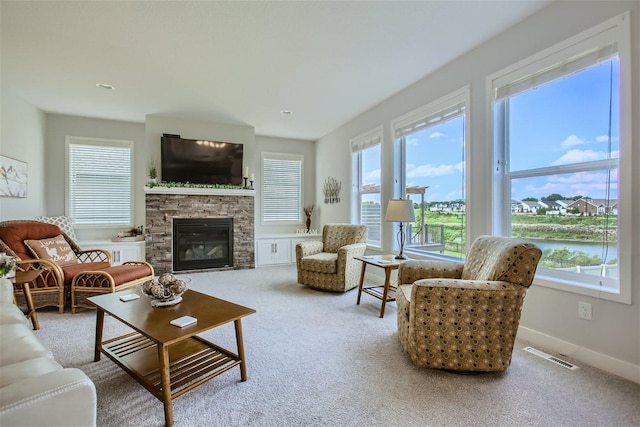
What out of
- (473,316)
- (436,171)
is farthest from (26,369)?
(436,171)

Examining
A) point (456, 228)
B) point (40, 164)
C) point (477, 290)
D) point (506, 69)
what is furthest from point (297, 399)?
point (40, 164)

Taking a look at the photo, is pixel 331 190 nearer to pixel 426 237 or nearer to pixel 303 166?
pixel 303 166

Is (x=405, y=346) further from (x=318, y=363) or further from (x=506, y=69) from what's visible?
(x=506, y=69)

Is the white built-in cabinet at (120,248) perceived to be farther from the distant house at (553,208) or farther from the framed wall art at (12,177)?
the distant house at (553,208)

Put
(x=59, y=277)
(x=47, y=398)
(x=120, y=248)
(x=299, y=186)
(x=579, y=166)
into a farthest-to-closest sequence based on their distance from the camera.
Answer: (x=299, y=186) < (x=120, y=248) < (x=59, y=277) < (x=579, y=166) < (x=47, y=398)

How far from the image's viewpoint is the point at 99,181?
5277 mm

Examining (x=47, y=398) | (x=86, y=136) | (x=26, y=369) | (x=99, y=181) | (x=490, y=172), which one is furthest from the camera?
(x=99, y=181)

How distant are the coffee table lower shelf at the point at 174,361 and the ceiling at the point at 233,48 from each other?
2.56 metres

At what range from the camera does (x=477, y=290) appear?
1.94m

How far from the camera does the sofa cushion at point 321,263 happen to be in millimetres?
3984

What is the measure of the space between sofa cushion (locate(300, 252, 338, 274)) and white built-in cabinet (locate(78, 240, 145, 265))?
2900 mm

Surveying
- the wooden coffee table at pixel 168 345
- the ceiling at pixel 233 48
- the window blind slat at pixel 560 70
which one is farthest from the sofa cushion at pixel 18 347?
the window blind slat at pixel 560 70

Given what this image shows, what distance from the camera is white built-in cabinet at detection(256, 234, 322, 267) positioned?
5.79m

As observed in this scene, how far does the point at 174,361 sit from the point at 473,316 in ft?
6.33
